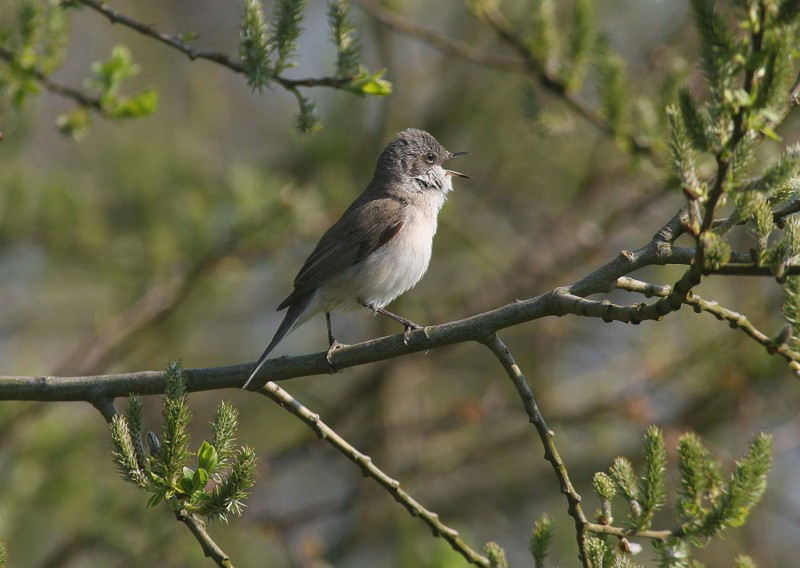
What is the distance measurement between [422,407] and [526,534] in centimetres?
149

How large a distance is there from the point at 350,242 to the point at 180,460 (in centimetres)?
257

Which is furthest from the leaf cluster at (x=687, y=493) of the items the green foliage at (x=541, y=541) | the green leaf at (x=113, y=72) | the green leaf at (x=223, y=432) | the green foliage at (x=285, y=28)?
the green leaf at (x=113, y=72)

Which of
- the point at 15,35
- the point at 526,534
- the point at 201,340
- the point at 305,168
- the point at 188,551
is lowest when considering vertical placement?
the point at 188,551

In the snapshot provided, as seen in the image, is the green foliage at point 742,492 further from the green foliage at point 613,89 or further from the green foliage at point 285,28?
the green foliage at point 613,89

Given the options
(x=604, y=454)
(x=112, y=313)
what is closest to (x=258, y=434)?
(x=112, y=313)

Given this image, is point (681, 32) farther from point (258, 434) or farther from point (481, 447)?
point (258, 434)

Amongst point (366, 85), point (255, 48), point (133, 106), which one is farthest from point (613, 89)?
point (133, 106)

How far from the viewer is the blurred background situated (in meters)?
5.58

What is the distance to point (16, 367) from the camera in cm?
603

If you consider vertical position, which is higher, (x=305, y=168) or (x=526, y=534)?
(x=305, y=168)

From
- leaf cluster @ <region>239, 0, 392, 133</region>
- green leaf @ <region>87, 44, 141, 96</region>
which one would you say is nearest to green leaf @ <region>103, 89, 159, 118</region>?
green leaf @ <region>87, 44, 141, 96</region>

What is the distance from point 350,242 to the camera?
15.4 ft

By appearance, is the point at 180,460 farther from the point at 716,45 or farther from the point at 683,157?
the point at 716,45

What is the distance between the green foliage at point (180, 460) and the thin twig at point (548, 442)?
0.85 m
